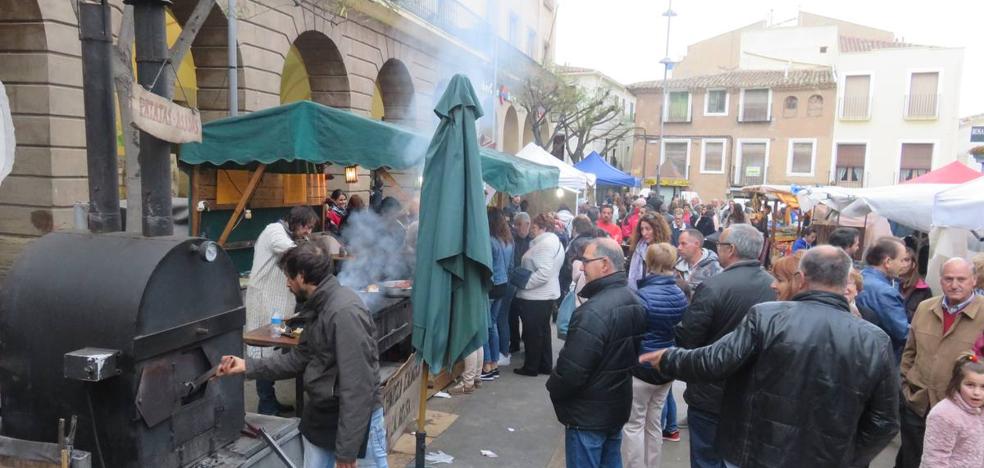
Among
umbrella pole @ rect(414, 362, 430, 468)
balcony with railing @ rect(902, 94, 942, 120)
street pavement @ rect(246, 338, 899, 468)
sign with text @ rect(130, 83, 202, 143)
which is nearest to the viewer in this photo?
sign with text @ rect(130, 83, 202, 143)

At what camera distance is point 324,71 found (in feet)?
41.6

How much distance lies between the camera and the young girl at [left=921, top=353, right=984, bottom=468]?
126 inches

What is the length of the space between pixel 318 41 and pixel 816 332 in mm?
11495

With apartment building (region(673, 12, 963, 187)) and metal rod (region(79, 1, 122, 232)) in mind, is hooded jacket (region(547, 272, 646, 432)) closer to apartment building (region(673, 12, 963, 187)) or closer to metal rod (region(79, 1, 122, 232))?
metal rod (region(79, 1, 122, 232))

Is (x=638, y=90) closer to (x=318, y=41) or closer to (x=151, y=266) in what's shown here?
(x=318, y=41)

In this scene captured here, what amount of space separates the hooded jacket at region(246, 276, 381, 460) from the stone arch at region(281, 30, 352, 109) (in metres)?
10.2

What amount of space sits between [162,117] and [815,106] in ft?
133

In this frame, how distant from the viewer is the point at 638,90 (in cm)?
4125

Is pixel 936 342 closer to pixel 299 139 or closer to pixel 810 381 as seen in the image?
pixel 810 381

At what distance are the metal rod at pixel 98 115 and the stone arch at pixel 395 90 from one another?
1163 centimetres

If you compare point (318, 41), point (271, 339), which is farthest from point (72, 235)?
point (318, 41)

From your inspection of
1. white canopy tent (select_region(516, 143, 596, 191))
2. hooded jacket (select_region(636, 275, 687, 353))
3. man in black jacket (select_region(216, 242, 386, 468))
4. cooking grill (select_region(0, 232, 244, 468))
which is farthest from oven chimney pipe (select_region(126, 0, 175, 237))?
white canopy tent (select_region(516, 143, 596, 191))

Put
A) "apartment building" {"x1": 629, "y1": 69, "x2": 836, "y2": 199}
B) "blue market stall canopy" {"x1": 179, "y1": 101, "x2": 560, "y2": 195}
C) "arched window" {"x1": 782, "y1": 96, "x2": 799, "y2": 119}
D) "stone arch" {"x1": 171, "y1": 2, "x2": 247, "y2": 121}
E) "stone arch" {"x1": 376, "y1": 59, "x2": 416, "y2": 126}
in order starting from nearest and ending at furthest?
"blue market stall canopy" {"x1": 179, "y1": 101, "x2": 560, "y2": 195}, "stone arch" {"x1": 171, "y1": 2, "x2": 247, "y2": 121}, "stone arch" {"x1": 376, "y1": 59, "x2": 416, "y2": 126}, "apartment building" {"x1": 629, "y1": 69, "x2": 836, "y2": 199}, "arched window" {"x1": 782, "y1": 96, "x2": 799, "y2": 119}

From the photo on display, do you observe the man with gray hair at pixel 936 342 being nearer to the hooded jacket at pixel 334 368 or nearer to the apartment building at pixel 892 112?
the hooded jacket at pixel 334 368
